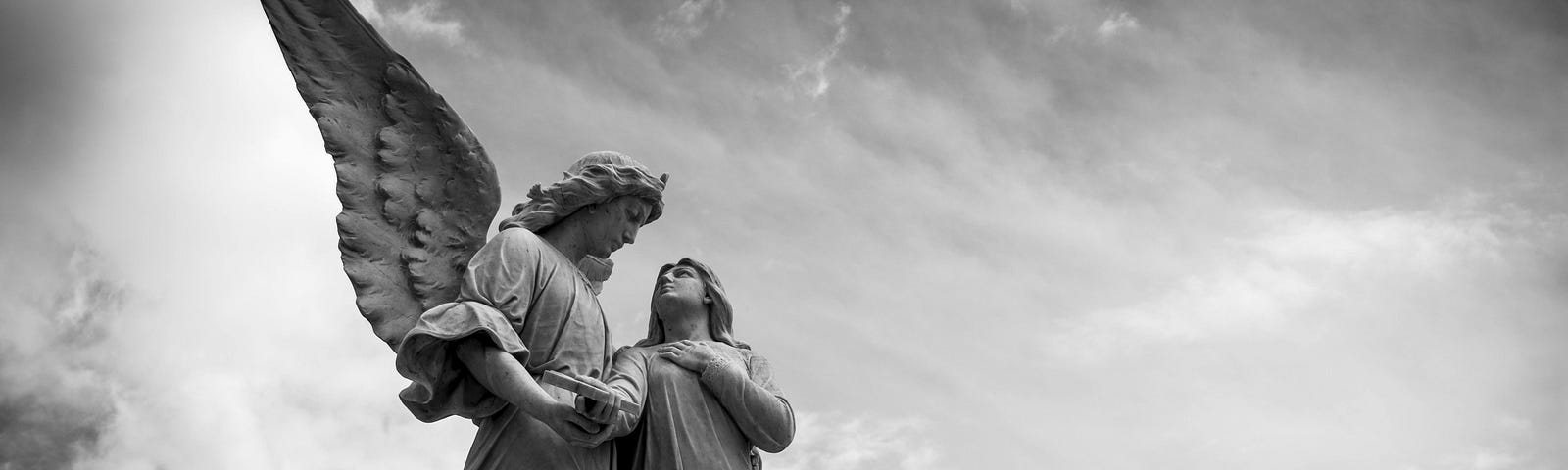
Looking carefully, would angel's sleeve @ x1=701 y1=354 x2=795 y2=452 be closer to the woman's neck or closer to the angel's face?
the woman's neck

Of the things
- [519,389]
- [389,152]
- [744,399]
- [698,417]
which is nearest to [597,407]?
[519,389]

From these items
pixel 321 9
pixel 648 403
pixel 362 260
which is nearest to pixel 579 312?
pixel 648 403

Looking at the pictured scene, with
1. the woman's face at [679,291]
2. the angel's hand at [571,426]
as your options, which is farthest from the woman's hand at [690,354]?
the angel's hand at [571,426]

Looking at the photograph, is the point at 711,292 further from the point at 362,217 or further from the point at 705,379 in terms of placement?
the point at 362,217

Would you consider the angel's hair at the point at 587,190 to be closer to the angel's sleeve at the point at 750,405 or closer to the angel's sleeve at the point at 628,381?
the angel's sleeve at the point at 628,381

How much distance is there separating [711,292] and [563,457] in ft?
5.62

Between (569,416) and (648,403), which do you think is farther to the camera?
(648,403)

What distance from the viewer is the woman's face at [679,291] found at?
9.49 meters

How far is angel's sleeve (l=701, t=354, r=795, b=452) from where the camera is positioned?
348 inches

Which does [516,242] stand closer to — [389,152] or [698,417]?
[389,152]

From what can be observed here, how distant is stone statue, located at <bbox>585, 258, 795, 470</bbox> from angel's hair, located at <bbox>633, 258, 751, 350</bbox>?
0.53 feet

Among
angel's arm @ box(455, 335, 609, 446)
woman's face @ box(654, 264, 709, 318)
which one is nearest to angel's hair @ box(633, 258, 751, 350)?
woman's face @ box(654, 264, 709, 318)

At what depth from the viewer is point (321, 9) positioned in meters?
9.16

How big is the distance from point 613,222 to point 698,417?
1268 mm
